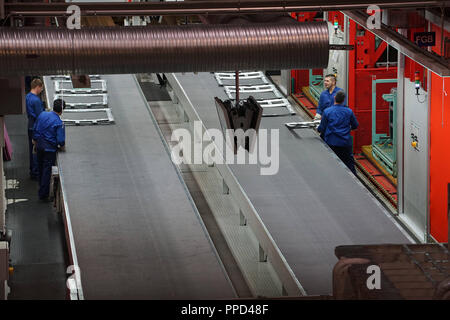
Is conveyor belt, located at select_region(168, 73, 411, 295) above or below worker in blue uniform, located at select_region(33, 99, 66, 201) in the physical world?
below

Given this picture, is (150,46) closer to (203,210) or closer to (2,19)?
(2,19)

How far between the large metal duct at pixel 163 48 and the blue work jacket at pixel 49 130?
3798 mm

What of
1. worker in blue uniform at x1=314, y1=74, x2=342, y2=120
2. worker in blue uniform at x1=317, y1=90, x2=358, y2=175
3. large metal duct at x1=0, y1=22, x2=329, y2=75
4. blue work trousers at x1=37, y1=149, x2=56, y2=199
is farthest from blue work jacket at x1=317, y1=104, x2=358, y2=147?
large metal duct at x1=0, y1=22, x2=329, y2=75

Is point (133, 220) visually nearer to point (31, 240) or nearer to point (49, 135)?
point (31, 240)

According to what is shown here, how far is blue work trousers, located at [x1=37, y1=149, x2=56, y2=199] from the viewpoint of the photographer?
36.9ft

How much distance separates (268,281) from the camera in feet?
30.4

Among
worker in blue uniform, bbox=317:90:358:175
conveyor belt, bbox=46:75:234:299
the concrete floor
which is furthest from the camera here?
worker in blue uniform, bbox=317:90:358:175

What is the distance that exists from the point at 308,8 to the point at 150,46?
1.38 meters

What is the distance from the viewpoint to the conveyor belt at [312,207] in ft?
27.3

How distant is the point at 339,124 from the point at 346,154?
43 cm

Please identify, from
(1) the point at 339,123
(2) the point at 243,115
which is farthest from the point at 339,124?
(2) the point at 243,115

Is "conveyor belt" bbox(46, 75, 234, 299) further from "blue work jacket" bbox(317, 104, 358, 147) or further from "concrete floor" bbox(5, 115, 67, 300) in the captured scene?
"blue work jacket" bbox(317, 104, 358, 147)

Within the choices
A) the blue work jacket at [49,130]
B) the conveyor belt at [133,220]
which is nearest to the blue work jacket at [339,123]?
the conveyor belt at [133,220]

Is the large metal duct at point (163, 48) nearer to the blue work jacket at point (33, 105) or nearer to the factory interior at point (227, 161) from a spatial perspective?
the factory interior at point (227, 161)
